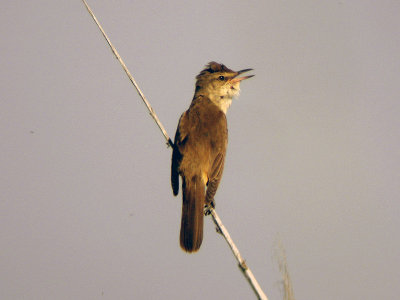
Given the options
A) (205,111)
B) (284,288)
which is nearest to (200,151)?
(205,111)

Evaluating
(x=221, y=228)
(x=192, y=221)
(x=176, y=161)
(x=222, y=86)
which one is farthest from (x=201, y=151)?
(x=222, y=86)

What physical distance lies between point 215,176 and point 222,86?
4.32ft

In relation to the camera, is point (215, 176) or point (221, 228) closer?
point (221, 228)

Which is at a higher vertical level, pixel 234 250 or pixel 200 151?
pixel 200 151

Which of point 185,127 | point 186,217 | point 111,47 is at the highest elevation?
point 111,47

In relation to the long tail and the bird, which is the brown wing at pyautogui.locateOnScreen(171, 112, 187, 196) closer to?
the bird

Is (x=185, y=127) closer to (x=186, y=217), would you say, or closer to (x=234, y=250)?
(x=186, y=217)

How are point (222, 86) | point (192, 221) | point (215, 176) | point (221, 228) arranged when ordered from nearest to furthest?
point (221, 228) → point (192, 221) → point (215, 176) → point (222, 86)

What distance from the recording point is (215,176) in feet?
11.8

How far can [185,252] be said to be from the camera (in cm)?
320

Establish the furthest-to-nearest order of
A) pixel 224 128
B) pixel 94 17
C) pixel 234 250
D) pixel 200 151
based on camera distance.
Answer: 1. pixel 224 128
2. pixel 200 151
3. pixel 94 17
4. pixel 234 250

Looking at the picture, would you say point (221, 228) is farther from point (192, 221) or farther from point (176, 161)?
point (176, 161)

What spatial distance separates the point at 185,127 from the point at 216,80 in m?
0.97

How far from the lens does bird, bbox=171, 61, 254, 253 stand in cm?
322
